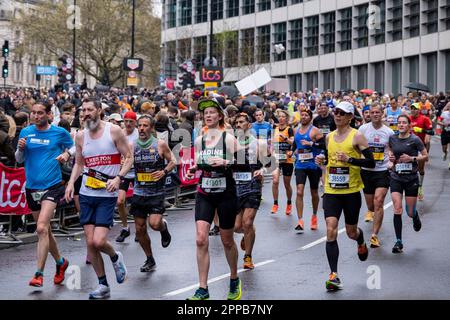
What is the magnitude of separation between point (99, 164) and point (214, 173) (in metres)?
1.32

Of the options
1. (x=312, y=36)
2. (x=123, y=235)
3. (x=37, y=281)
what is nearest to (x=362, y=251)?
(x=37, y=281)

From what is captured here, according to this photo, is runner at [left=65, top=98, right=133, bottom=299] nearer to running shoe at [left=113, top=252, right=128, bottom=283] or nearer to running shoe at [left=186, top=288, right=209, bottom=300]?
running shoe at [left=113, top=252, right=128, bottom=283]

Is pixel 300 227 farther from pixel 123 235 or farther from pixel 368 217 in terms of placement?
pixel 123 235

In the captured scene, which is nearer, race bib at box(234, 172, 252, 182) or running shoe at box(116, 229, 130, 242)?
race bib at box(234, 172, 252, 182)

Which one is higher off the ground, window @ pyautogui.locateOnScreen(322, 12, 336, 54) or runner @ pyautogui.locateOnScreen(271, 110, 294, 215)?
window @ pyautogui.locateOnScreen(322, 12, 336, 54)

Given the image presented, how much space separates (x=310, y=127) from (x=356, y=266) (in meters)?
4.88

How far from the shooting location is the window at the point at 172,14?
302ft

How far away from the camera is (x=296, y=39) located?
2931 inches

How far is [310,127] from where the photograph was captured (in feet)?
59.9

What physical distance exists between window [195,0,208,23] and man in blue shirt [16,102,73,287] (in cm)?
7381

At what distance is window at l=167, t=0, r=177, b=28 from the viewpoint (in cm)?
9214

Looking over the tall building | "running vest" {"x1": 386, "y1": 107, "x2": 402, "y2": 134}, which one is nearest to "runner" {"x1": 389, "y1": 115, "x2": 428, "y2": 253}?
"running vest" {"x1": 386, "y1": 107, "x2": 402, "y2": 134}
